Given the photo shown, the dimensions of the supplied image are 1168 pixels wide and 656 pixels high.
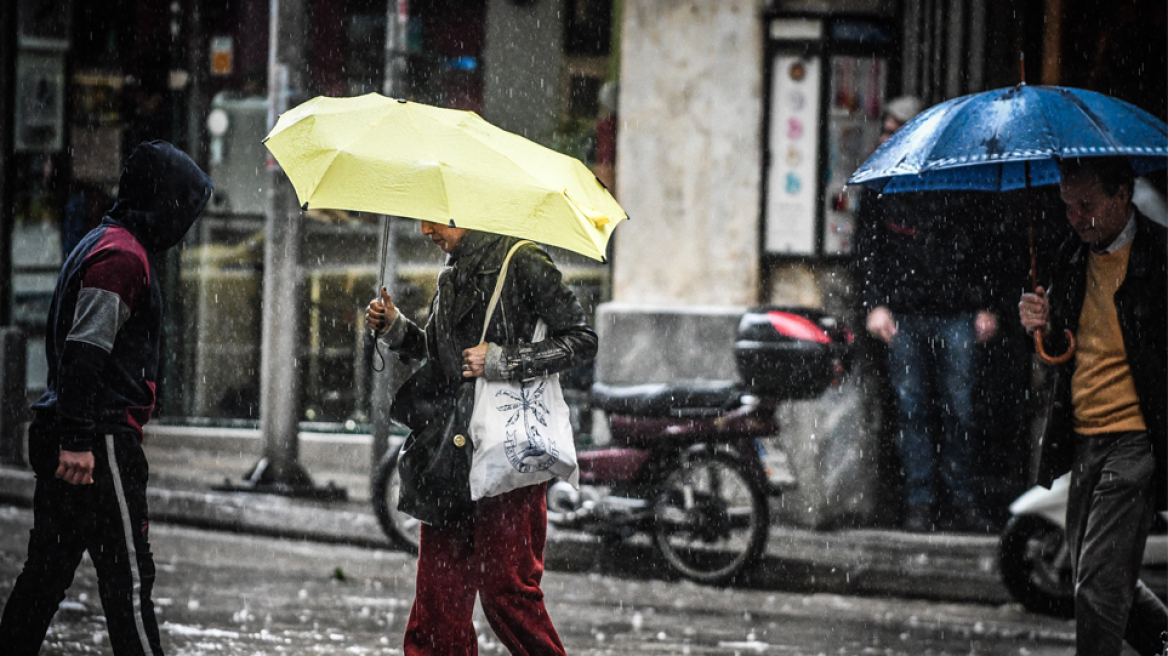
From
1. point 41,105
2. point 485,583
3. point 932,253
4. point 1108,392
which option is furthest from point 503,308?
point 41,105

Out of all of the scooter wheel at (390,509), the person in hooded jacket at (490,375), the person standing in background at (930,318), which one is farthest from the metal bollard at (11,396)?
the person in hooded jacket at (490,375)

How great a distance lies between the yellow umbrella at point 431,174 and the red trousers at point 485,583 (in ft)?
2.82

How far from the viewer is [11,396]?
11.0 metres

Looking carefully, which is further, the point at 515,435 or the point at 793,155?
the point at 793,155

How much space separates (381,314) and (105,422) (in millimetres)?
887

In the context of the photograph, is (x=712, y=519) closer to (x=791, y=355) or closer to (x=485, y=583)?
(x=791, y=355)

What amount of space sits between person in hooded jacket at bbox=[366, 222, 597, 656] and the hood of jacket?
2.21ft

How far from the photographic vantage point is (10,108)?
1277cm

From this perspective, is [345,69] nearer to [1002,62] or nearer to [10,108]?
[10,108]

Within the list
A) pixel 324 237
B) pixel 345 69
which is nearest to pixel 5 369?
pixel 324 237

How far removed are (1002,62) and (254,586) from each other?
571 centimetres

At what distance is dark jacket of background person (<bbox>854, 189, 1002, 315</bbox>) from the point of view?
8.09 metres

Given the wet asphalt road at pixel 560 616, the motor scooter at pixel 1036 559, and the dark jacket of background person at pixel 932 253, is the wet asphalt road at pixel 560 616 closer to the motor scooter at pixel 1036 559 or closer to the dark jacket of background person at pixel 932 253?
the motor scooter at pixel 1036 559

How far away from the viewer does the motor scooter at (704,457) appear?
7418 mm
